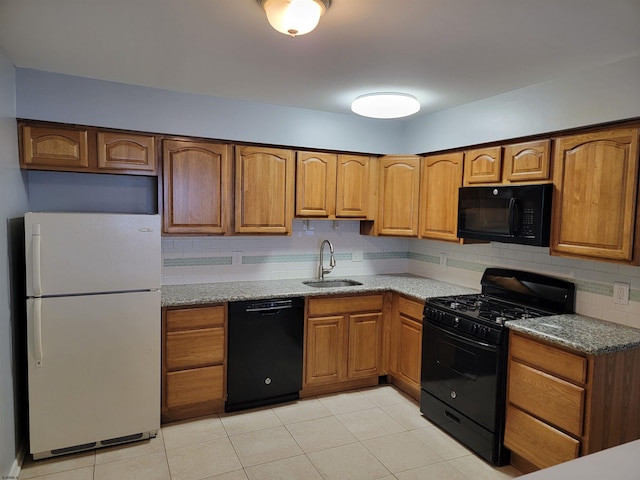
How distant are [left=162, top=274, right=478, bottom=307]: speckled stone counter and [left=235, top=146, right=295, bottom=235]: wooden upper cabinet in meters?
0.46

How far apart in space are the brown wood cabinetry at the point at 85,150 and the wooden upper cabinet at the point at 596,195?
2.71m

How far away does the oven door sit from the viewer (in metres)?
2.58

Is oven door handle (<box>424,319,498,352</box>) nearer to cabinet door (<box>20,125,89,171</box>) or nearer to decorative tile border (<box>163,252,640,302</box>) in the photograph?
decorative tile border (<box>163,252,640,302</box>)

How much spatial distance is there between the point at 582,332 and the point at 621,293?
46 centimetres

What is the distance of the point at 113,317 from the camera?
2641mm

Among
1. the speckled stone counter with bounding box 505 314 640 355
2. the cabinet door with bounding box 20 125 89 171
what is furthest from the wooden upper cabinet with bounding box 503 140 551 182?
the cabinet door with bounding box 20 125 89 171

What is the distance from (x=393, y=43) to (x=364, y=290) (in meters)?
1.97

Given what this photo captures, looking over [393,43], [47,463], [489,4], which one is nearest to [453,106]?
[393,43]

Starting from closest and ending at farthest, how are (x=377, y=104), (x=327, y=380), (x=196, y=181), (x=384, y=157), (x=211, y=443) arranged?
1. (x=211, y=443)
2. (x=377, y=104)
3. (x=196, y=181)
4. (x=327, y=380)
5. (x=384, y=157)

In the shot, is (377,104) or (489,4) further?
(377,104)

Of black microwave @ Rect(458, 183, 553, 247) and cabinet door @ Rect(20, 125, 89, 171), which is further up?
cabinet door @ Rect(20, 125, 89, 171)

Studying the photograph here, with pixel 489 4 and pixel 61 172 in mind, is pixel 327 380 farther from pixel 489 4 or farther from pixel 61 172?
pixel 489 4

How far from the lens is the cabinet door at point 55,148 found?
2.72 m

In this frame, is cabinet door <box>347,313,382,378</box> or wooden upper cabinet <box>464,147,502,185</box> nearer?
wooden upper cabinet <box>464,147,502,185</box>
